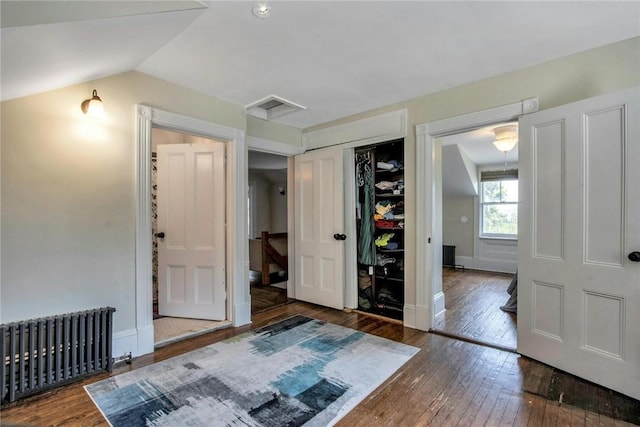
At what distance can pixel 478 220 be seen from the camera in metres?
6.43

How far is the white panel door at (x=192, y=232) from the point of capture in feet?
11.0

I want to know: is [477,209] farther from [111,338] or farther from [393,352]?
[111,338]

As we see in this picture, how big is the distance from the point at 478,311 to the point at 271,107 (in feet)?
12.0

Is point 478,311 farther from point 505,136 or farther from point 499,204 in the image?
point 499,204

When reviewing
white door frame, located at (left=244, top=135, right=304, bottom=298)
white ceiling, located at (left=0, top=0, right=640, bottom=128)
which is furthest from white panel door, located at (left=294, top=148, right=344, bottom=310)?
white ceiling, located at (left=0, top=0, right=640, bottom=128)

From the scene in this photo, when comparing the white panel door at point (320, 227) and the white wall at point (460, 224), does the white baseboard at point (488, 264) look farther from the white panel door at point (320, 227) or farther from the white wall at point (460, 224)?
the white panel door at point (320, 227)

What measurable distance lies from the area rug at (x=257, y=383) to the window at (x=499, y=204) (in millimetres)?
4734

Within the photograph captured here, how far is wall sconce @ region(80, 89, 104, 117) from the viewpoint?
2246 millimetres

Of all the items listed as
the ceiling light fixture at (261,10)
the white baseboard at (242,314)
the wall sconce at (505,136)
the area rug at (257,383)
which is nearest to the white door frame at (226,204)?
the white baseboard at (242,314)

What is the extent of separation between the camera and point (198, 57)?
235 centimetres

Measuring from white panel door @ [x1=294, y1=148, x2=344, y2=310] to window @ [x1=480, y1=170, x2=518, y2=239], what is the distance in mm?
4214

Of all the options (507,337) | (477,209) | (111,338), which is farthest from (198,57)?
(477,209)

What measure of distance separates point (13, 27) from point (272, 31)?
1.32 meters

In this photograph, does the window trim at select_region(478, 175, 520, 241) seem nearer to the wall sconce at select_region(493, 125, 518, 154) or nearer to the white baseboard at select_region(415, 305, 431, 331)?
the wall sconce at select_region(493, 125, 518, 154)
